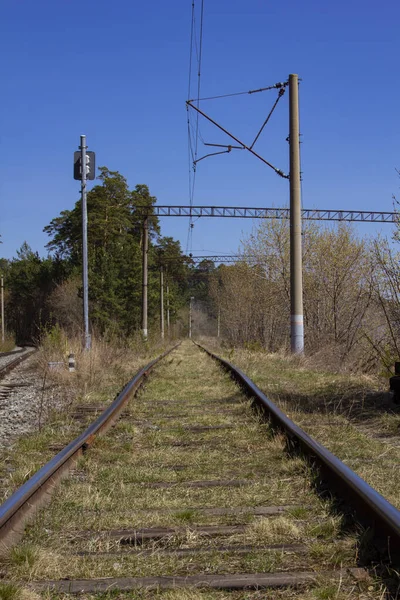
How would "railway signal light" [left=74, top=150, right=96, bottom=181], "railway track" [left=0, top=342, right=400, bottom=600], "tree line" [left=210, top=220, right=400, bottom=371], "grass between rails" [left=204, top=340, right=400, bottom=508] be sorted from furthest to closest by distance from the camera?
"railway signal light" [left=74, top=150, right=96, bottom=181] < "tree line" [left=210, top=220, right=400, bottom=371] < "grass between rails" [left=204, top=340, right=400, bottom=508] < "railway track" [left=0, top=342, right=400, bottom=600]

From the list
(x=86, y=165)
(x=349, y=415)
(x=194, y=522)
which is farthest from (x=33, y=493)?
(x=86, y=165)

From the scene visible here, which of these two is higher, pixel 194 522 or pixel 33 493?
pixel 33 493

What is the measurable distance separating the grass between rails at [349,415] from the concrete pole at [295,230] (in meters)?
2.48

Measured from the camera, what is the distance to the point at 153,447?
6223 mm

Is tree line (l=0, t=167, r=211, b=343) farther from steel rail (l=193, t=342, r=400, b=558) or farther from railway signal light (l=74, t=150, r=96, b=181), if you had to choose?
steel rail (l=193, t=342, r=400, b=558)

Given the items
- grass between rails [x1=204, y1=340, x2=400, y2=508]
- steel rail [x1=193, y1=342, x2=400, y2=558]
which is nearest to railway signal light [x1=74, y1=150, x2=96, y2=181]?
grass between rails [x1=204, y1=340, x2=400, y2=508]

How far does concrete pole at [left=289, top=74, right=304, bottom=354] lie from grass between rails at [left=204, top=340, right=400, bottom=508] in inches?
97.7

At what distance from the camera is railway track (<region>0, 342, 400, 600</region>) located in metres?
2.95

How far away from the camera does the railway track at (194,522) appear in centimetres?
295

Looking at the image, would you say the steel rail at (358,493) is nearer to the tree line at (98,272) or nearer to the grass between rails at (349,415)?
the grass between rails at (349,415)

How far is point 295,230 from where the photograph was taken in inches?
655

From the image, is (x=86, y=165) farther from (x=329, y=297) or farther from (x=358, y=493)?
(x=358, y=493)

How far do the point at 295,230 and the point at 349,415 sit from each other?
371 inches

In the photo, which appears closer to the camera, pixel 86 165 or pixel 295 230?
pixel 295 230
